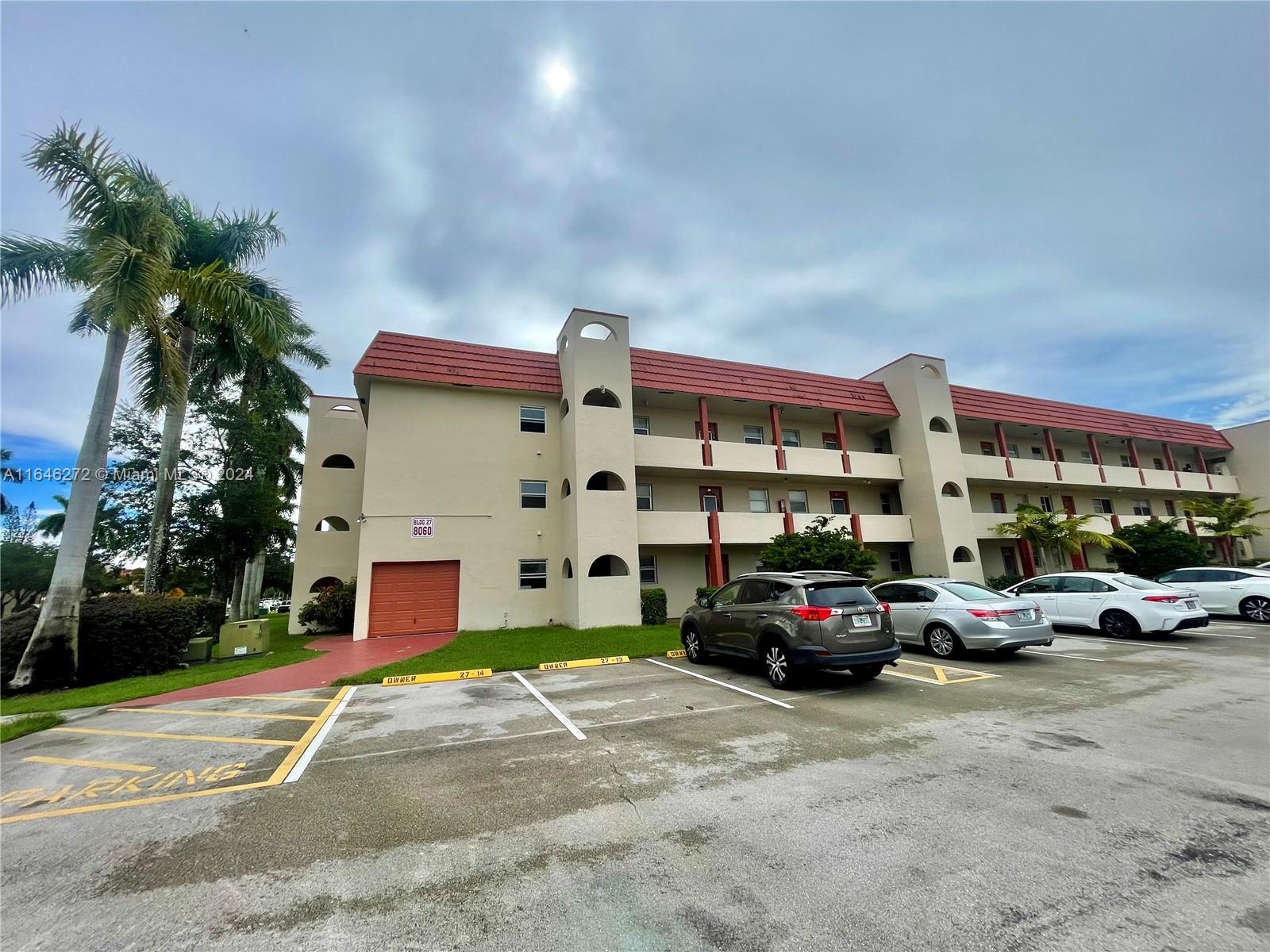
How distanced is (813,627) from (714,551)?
10.3 meters

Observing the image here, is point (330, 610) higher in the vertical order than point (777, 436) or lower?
lower

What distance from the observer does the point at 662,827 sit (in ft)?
12.0

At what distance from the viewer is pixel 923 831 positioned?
3508mm

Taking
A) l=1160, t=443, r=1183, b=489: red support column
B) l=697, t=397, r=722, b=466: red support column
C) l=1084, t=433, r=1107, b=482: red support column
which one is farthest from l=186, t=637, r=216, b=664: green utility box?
l=1160, t=443, r=1183, b=489: red support column

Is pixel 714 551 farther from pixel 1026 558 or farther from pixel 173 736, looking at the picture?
pixel 1026 558

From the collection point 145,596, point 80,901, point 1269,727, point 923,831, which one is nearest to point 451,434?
point 145,596

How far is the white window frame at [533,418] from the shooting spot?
17812 millimetres

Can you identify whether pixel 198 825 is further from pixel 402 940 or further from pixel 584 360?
pixel 584 360

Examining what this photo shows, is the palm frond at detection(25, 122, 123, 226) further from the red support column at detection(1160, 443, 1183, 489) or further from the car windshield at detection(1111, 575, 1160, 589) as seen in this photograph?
the red support column at detection(1160, 443, 1183, 489)

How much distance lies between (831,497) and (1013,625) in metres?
12.9

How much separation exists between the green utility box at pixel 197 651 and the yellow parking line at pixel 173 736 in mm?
6031

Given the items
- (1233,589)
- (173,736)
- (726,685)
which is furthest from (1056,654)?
(173,736)

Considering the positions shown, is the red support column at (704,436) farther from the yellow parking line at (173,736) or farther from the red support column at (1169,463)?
the red support column at (1169,463)

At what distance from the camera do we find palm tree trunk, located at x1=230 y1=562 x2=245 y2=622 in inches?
820
